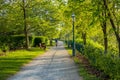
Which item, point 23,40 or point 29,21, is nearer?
point 29,21

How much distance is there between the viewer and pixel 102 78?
15219mm

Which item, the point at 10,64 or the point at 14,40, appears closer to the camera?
the point at 10,64

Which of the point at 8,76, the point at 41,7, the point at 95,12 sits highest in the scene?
the point at 41,7

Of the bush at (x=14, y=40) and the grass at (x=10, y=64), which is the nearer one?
the grass at (x=10, y=64)

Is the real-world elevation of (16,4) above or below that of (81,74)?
above

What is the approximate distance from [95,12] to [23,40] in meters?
32.6

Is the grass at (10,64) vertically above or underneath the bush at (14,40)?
underneath

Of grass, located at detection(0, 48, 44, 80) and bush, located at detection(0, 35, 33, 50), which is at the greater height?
bush, located at detection(0, 35, 33, 50)

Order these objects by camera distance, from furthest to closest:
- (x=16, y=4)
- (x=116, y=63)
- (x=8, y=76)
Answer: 1. (x=16, y=4)
2. (x=8, y=76)
3. (x=116, y=63)

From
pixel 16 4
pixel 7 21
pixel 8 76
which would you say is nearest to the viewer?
pixel 8 76

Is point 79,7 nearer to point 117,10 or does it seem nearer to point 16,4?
point 117,10

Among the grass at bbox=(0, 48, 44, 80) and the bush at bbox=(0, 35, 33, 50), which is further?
the bush at bbox=(0, 35, 33, 50)

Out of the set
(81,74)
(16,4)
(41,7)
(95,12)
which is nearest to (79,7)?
(95,12)

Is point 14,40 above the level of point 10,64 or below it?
above
